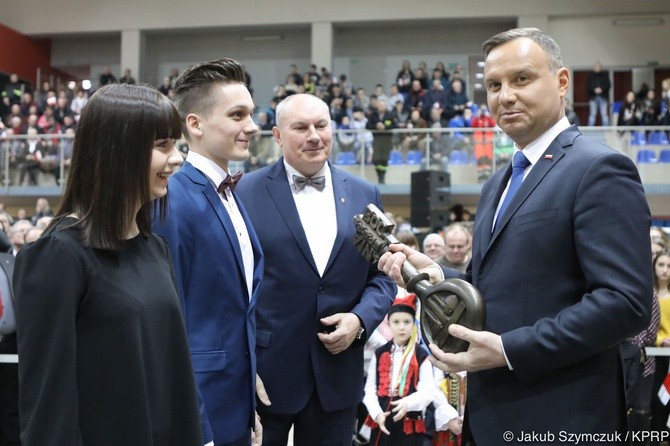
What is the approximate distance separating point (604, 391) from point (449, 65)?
19.6 metres

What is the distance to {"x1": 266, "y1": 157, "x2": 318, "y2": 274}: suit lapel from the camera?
3294 millimetres

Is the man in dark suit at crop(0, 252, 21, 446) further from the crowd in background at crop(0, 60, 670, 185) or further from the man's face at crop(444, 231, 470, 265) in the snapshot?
the crowd in background at crop(0, 60, 670, 185)

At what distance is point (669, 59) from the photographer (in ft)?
65.4

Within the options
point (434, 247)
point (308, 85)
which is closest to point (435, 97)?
point (308, 85)

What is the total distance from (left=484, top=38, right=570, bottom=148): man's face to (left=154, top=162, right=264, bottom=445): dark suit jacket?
1026mm

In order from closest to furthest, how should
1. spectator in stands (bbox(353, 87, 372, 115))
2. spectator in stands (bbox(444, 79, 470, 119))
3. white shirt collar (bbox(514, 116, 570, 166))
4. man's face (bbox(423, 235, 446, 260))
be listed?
1. white shirt collar (bbox(514, 116, 570, 166))
2. man's face (bbox(423, 235, 446, 260))
3. spectator in stands (bbox(444, 79, 470, 119))
4. spectator in stands (bbox(353, 87, 372, 115))

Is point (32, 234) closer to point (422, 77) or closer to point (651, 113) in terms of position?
point (651, 113)

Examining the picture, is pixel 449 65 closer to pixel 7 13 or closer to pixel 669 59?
pixel 669 59

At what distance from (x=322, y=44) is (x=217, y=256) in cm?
1869

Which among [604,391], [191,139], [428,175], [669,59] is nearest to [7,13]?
[428,175]

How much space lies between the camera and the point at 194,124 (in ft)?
9.73

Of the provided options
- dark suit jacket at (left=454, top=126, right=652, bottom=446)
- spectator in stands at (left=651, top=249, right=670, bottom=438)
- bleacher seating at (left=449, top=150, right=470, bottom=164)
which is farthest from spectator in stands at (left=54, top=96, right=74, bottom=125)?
dark suit jacket at (left=454, top=126, right=652, bottom=446)

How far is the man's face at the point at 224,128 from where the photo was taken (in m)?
2.92

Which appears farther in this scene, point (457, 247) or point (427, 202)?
point (427, 202)
